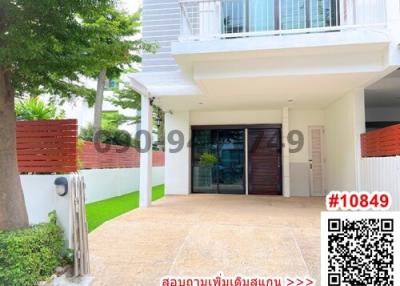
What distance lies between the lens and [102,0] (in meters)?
3.99

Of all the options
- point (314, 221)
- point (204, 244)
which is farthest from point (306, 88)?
point (204, 244)

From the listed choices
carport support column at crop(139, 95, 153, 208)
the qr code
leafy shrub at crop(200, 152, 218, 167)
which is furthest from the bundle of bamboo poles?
leafy shrub at crop(200, 152, 218, 167)

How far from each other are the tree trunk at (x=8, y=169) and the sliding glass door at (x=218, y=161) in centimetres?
947

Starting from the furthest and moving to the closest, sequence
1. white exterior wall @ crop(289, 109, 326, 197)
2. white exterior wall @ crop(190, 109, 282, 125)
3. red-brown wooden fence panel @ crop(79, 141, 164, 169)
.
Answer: white exterior wall @ crop(190, 109, 282, 125), white exterior wall @ crop(289, 109, 326, 197), red-brown wooden fence panel @ crop(79, 141, 164, 169)

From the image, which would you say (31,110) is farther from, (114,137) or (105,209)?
(114,137)

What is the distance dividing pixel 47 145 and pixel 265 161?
9.20 m

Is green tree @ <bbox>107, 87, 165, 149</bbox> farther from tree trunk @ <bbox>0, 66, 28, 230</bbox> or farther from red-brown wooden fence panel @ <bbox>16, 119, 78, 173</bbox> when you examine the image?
tree trunk @ <bbox>0, 66, 28, 230</bbox>

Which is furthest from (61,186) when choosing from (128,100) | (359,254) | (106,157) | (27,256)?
(128,100)

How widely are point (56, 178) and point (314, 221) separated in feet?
17.5

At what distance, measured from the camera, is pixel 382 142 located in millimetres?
7383

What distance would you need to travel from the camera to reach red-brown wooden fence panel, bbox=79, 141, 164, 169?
11.1m

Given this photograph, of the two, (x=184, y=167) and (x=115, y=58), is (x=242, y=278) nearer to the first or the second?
(x=115, y=58)

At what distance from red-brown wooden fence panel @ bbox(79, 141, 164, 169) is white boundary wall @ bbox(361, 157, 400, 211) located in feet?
24.1

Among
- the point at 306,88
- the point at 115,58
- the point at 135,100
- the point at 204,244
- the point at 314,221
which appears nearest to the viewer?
the point at 115,58
